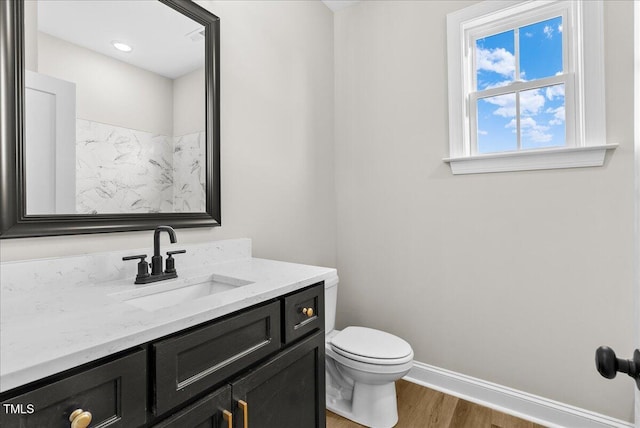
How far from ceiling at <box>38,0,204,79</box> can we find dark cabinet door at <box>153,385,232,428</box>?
123 cm

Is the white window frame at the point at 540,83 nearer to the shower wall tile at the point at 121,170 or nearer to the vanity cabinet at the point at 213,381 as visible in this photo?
the vanity cabinet at the point at 213,381

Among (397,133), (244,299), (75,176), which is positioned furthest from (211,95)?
(397,133)

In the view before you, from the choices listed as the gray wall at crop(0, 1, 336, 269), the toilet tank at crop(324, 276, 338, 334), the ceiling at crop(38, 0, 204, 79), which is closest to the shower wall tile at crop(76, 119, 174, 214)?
the gray wall at crop(0, 1, 336, 269)

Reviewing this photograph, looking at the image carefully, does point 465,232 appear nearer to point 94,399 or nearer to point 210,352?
point 210,352

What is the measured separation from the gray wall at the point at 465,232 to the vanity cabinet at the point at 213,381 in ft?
3.52

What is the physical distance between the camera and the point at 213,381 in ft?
2.64

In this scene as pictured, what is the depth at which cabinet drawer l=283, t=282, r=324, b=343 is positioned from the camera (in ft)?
3.44

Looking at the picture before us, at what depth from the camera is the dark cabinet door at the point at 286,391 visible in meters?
0.90

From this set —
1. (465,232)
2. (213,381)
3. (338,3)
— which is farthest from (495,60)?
(213,381)

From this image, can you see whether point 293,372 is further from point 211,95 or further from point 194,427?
point 211,95

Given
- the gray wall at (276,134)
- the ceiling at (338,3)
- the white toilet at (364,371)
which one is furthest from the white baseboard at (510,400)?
the ceiling at (338,3)

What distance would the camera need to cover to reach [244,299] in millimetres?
888

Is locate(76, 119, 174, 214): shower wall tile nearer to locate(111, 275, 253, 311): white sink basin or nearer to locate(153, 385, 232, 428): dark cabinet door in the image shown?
locate(111, 275, 253, 311): white sink basin

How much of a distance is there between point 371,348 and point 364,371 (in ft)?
0.41
